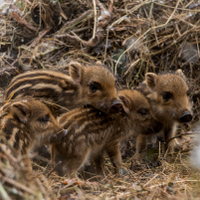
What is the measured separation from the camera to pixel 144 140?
172 inches

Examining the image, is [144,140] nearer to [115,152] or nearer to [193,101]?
[115,152]

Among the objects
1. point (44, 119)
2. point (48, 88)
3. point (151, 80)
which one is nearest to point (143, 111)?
point (151, 80)

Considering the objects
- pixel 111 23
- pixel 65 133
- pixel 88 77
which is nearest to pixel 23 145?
pixel 65 133

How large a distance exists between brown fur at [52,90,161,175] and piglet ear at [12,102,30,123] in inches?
18.0

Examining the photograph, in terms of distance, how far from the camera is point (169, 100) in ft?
13.5

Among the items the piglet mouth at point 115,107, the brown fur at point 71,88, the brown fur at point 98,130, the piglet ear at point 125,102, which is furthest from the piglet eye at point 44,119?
the piglet ear at point 125,102

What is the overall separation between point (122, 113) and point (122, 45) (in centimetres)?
173

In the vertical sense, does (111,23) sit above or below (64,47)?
above

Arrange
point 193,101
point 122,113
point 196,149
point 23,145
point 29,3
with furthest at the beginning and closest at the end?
1. point 29,3
2. point 193,101
3. point 196,149
4. point 122,113
5. point 23,145

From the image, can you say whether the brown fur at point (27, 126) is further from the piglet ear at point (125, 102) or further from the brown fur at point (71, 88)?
the piglet ear at point (125, 102)

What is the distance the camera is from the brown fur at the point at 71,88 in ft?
12.9

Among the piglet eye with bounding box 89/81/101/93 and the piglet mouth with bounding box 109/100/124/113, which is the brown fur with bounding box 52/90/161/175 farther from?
the piglet eye with bounding box 89/81/101/93

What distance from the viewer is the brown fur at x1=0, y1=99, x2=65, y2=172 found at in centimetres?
300

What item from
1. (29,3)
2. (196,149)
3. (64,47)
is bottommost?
(196,149)
